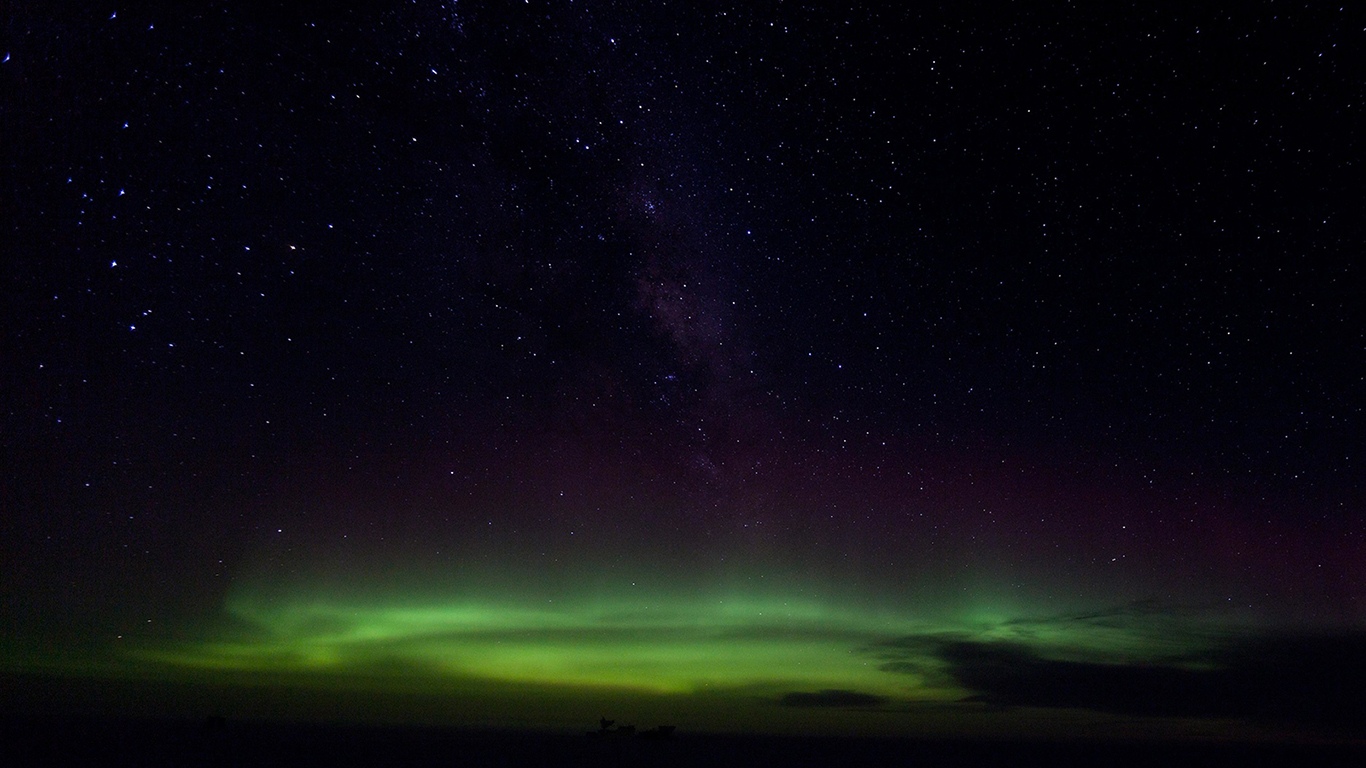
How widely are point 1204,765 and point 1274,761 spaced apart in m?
19.9

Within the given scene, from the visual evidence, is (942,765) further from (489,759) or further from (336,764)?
(336,764)

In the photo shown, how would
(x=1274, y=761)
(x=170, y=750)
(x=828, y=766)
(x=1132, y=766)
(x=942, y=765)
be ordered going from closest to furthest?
(x=170, y=750) < (x=828, y=766) < (x=942, y=765) < (x=1132, y=766) < (x=1274, y=761)

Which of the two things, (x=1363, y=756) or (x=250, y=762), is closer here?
(x=250, y=762)

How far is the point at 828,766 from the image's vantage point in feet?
144

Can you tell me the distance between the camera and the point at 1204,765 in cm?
5634

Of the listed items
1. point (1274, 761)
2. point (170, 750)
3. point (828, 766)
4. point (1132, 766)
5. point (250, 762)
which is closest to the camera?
point (250, 762)

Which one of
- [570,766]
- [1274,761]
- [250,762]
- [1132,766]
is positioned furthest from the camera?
[1274,761]

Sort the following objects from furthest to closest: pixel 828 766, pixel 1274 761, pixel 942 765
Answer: pixel 1274 761
pixel 942 765
pixel 828 766

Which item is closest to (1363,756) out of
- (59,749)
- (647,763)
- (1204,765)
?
(1204,765)

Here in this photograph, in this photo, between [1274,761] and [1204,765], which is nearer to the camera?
[1204,765]

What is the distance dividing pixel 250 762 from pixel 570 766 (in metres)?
14.4

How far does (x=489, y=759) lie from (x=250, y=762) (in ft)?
42.9

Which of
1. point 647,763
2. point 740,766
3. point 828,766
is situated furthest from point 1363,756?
point 647,763

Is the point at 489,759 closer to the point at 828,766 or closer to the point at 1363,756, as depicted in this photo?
the point at 828,766
